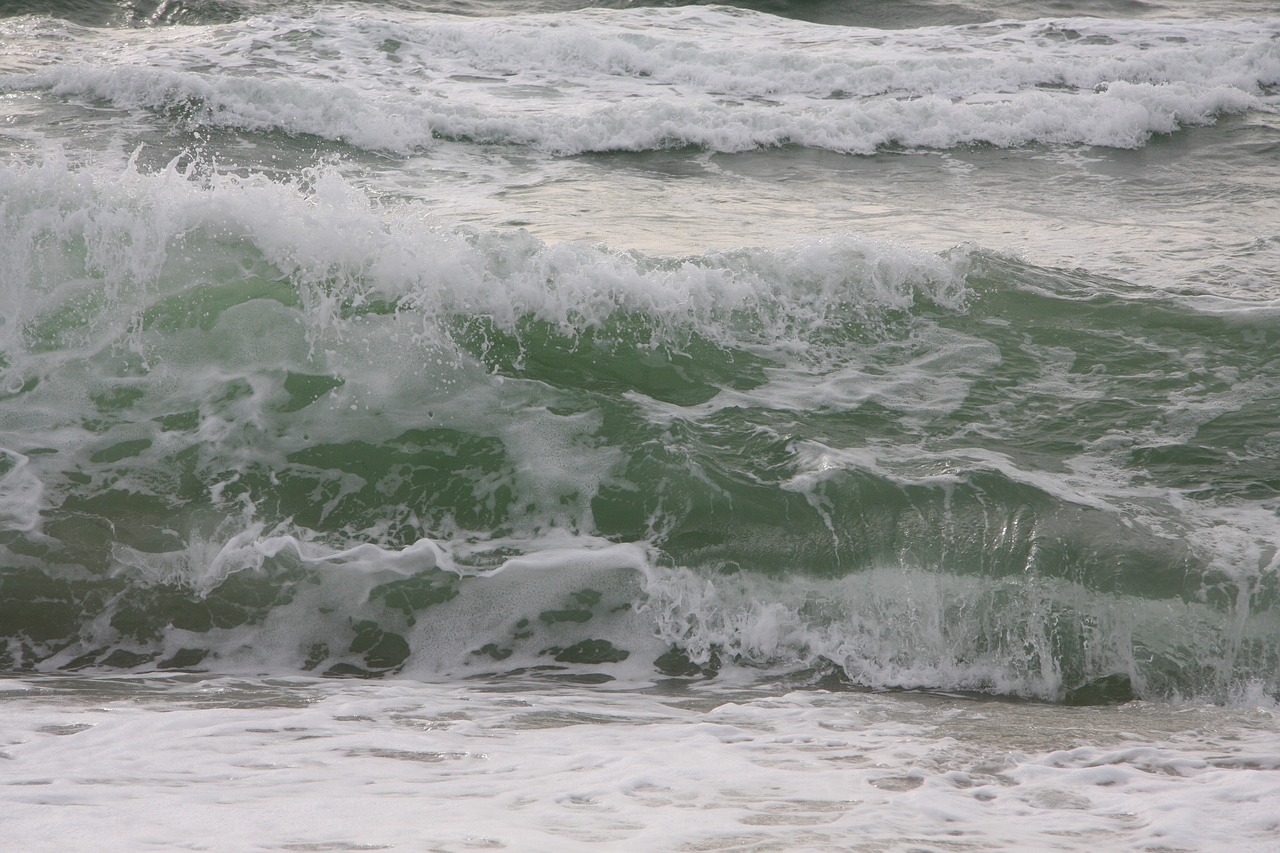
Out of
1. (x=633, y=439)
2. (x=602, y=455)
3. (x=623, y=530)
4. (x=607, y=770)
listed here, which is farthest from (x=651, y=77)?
(x=607, y=770)

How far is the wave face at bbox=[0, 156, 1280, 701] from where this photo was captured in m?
4.03

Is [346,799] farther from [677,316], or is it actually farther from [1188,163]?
[1188,163]

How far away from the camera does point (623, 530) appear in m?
4.53

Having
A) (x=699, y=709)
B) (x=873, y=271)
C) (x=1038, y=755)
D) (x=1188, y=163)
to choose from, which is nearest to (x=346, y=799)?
(x=699, y=709)

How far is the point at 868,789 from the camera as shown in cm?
276

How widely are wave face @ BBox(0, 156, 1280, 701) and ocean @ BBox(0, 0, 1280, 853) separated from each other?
0.8 inches

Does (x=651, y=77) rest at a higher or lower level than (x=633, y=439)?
higher

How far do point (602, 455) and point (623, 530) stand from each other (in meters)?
0.51

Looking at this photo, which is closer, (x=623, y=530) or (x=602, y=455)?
(x=623, y=530)

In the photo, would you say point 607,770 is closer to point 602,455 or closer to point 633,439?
point 602,455

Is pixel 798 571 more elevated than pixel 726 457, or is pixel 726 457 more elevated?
pixel 726 457

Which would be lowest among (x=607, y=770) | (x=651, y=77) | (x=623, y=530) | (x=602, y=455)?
(x=607, y=770)

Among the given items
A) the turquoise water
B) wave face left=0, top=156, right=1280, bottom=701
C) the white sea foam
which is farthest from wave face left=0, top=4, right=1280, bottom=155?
the white sea foam

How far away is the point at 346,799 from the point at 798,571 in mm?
2241
